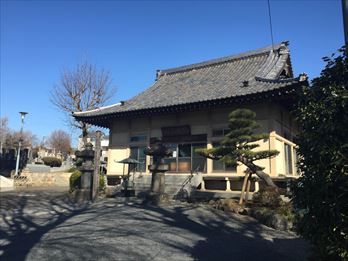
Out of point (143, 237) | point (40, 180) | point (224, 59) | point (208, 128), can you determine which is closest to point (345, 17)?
point (143, 237)

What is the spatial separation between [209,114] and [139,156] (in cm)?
567

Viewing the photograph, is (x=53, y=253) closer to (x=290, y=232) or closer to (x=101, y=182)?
(x=290, y=232)

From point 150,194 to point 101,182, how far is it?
6889 millimetres

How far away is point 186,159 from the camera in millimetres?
18406

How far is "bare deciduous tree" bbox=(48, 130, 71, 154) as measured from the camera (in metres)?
77.9

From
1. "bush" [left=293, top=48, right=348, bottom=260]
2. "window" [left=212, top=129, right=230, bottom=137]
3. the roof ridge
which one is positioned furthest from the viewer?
the roof ridge

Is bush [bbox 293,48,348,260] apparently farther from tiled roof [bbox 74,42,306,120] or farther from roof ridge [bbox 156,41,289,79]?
roof ridge [bbox 156,41,289,79]

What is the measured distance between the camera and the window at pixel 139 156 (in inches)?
789

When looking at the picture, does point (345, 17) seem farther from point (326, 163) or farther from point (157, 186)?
point (157, 186)

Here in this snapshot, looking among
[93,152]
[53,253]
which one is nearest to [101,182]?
[93,152]

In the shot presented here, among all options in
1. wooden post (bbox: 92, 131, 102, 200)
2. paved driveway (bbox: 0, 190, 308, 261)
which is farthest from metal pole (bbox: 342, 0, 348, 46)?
wooden post (bbox: 92, 131, 102, 200)

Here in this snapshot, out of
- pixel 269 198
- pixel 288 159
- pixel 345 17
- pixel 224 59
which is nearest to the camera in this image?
pixel 345 17

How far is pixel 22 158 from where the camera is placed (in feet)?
134

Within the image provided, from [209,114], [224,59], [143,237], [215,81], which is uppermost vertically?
[224,59]
